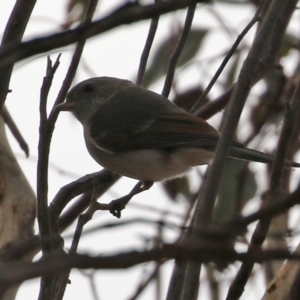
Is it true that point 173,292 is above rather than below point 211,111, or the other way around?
below

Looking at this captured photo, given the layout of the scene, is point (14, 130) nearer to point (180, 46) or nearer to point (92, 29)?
point (180, 46)

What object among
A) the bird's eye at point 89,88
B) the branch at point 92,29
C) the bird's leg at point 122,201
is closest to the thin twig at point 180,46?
the bird's leg at point 122,201

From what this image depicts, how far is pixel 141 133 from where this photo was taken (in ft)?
13.8

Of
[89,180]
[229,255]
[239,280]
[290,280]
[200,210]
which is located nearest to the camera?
[229,255]

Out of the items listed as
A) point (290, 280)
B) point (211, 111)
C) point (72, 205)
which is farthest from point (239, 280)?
point (211, 111)

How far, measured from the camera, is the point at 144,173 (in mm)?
3924

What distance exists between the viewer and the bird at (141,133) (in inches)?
153

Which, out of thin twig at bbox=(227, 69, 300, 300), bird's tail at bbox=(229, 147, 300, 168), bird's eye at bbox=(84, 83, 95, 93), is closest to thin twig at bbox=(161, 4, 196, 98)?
bird's tail at bbox=(229, 147, 300, 168)

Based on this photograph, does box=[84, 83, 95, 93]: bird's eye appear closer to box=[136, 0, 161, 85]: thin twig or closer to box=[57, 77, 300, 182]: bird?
Answer: box=[57, 77, 300, 182]: bird

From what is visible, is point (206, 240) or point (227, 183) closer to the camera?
point (206, 240)

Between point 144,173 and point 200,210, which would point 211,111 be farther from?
point 200,210

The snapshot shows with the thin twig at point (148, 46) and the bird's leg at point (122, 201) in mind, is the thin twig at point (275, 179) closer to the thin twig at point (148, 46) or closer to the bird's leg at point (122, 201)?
the thin twig at point (148, 46)

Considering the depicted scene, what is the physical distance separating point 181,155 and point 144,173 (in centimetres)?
27

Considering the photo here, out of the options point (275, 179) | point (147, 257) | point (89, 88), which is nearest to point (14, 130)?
point (89, 88)
